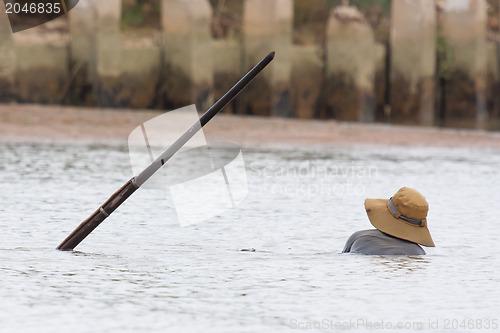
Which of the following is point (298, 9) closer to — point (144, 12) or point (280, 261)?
point (144, 12)

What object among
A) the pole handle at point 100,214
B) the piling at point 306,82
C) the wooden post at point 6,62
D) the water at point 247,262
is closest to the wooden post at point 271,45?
the piling at point 306,82

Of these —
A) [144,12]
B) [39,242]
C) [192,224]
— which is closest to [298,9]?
[144,12]

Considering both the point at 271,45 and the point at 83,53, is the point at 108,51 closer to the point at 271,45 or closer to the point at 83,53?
the point at 83,53

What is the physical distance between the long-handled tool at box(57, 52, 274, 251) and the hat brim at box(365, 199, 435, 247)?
1120mm

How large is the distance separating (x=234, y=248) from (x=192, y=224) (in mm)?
1476

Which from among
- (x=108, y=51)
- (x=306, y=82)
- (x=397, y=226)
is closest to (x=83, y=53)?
(x=108, y=51)

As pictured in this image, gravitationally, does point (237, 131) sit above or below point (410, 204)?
below

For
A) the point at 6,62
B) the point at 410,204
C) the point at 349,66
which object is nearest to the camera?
the point at 410,204

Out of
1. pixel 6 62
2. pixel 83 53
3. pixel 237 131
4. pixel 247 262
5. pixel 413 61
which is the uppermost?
pixel 83 53

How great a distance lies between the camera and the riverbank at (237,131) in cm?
1731

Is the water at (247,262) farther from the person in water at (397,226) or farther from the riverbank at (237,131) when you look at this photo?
the riverbank at (237,131)

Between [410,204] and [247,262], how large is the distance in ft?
4.08

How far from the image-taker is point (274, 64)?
66.5ft

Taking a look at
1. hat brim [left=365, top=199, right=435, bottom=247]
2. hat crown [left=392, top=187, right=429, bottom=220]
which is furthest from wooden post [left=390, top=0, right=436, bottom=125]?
hat crown [left=392, top=187, right=429, bottom=220]
